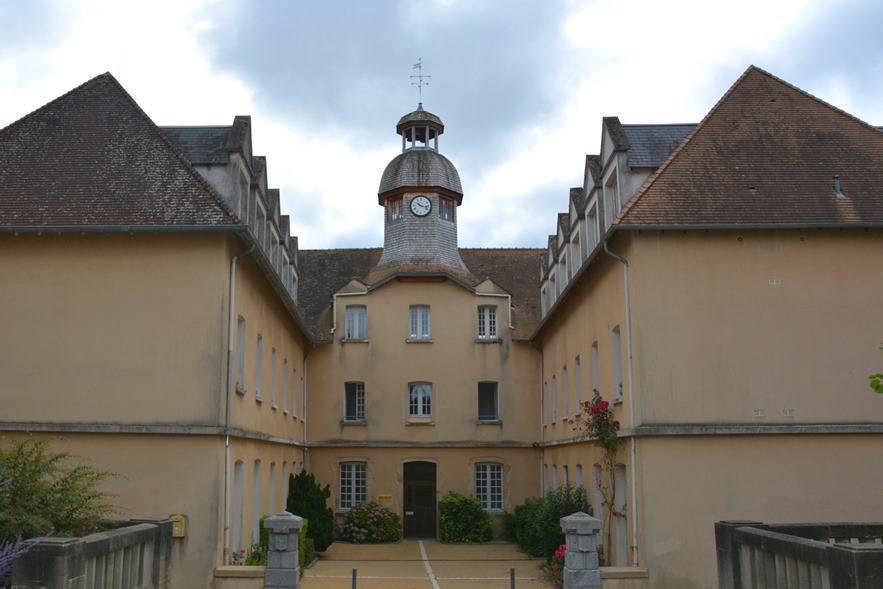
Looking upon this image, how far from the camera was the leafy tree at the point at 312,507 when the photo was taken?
2438 centimetres

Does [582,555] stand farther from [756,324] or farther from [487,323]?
[487,323]

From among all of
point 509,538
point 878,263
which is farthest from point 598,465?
point 509,538

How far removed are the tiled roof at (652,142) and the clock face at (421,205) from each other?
52.1 ft

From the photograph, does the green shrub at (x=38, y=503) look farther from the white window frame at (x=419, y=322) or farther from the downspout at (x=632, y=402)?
the white window frame at (x=419, y=322)

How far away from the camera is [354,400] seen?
32156 millimetres

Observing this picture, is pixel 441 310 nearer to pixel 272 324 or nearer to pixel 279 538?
pixel 272 324

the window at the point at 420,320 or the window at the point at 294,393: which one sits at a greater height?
the window at the point at 420,320

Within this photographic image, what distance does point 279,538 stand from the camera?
623 inches

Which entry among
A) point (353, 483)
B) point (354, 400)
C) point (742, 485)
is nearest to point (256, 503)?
point (742, 485)

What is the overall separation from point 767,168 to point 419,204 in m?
18.6

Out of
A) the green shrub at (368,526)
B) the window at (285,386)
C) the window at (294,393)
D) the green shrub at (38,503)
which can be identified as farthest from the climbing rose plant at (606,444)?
the green shrub at (368,526)

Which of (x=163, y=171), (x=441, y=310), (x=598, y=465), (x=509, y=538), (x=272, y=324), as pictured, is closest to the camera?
(x=163, y=171)

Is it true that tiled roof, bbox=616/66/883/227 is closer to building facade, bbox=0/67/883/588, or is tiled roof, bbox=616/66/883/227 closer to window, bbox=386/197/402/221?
building facade, bbox=0/67/883/588

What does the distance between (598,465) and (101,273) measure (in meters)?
11.3
